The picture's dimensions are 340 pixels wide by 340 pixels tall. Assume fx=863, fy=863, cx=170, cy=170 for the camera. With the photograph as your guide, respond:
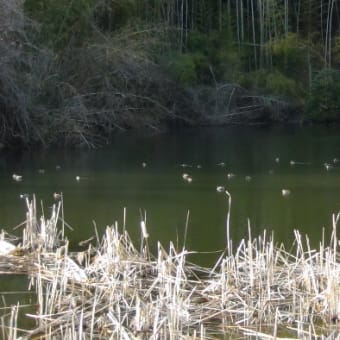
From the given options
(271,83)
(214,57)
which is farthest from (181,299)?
(214,57)

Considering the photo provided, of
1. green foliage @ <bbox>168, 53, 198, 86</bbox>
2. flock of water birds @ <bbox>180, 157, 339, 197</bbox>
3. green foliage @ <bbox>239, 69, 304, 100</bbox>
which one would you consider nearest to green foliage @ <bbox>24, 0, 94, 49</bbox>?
green foliage @ <bbox>168, 53, 198, 86</bbox>

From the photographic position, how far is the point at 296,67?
86.0ft

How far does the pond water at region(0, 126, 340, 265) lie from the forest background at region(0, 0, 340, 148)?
1007 mm

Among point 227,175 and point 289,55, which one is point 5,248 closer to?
point 227,175

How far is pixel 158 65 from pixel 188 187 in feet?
35.5

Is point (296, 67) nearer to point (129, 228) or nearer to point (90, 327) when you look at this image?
point (129, 228)

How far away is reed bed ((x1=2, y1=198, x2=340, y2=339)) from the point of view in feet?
17.4

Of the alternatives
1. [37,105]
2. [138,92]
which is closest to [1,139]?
[37,105]

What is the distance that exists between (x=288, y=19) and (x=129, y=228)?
19.1 m

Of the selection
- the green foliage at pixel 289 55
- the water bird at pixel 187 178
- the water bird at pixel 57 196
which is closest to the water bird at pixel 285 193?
the water bird at pixel 187 178

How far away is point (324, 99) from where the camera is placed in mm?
25297

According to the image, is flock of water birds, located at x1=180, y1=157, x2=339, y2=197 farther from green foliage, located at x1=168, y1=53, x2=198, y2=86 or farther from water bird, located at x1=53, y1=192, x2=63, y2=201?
green foliage, located at x1=168, y1=53, x2=198, y2=86

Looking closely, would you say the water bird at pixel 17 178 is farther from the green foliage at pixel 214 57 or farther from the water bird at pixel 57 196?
the green foliage at pixel 214 57

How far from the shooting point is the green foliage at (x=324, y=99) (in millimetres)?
25391
